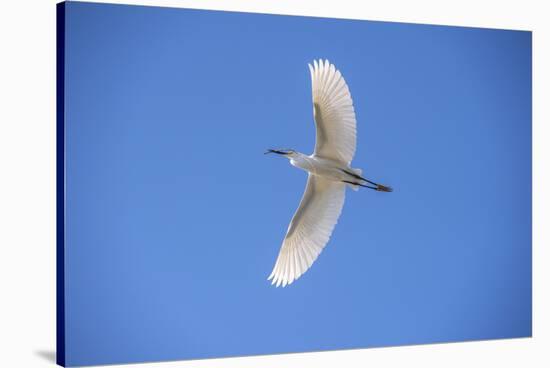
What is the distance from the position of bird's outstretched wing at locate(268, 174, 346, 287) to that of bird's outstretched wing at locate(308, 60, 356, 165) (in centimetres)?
27

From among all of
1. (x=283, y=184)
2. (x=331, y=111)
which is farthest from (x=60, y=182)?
(x=331, y=111)

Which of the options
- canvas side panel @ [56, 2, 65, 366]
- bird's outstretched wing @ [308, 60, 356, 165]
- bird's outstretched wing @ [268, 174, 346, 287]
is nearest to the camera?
canvas side panel @ [56, 2, 65, 366]

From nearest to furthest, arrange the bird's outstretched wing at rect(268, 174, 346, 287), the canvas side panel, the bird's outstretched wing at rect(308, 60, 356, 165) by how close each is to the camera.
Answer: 1. the canvas side panel
2. the bird's outstretched wing at rect(308, 60, 356, 165)
3. the bird's outstretched wing at rect(268, 174, 346, 287)

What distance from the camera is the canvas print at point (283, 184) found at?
675 centimetres

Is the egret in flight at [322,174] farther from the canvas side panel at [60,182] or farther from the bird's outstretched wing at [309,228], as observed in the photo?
the canvas side panel at [60,182]

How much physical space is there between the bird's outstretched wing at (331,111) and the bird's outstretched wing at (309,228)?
0.27 metres

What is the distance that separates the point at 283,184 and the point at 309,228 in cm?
34

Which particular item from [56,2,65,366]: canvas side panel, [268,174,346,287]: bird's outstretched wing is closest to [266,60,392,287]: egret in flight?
[268,174,346,287]: bird's outstretched wing

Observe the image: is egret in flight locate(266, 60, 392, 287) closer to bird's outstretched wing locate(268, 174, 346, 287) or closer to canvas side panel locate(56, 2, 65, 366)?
bird's outstretched wing locate(268, 174, 346, 287)

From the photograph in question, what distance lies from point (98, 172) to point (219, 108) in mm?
914

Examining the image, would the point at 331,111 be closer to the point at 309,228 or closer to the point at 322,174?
the point at 322,174

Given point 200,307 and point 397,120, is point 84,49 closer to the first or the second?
point 200,307

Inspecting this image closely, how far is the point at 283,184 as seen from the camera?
24.0 ft

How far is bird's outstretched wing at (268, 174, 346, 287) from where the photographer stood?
7.21 m
